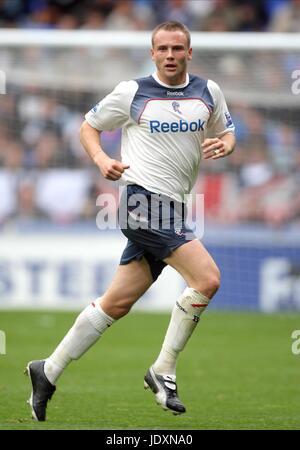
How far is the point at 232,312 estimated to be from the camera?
1598 centimetres

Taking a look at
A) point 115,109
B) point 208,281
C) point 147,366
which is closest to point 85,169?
point 147,366

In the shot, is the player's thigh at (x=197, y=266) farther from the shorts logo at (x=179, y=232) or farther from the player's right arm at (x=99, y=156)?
the player's right arm at (x=99, y=156)

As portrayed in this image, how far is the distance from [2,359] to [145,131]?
4.73 metres

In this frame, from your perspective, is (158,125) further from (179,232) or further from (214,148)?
(179,232)

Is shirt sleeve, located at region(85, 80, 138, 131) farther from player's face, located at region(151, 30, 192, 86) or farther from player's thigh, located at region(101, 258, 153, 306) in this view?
player's thigh, located at region(101, 258, 153, 306)

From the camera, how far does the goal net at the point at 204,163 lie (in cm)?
1540

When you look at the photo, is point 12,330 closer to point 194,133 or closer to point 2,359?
point 2,359

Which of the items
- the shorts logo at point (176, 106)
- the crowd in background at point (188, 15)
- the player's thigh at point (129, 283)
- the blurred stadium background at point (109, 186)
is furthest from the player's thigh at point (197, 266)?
the crowd in background at point (188, 15)

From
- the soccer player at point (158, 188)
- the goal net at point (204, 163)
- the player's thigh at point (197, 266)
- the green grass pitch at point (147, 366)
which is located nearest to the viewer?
the player's thigh at point (197, 266)

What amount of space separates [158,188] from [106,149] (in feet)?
29.1

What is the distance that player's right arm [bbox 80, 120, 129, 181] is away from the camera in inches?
268

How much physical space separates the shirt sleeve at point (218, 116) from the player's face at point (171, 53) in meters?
0.32

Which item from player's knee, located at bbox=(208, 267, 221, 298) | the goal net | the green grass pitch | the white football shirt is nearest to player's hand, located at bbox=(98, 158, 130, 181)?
the white football shirt

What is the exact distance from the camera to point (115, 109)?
23.9 feet
